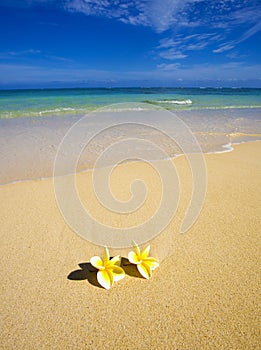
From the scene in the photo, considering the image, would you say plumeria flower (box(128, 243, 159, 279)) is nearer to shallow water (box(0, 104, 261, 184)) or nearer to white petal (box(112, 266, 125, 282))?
white petal (box(112, 266, 125, 282))

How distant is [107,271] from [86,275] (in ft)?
0.58

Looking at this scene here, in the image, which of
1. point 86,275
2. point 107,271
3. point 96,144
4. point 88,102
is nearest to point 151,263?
point 107,271

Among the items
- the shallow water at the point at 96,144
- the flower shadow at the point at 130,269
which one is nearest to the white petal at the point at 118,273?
the flower shadow at the point at 130,269

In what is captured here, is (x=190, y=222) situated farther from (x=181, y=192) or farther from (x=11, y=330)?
(x=11, y=330)

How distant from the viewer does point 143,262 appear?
4.97 ft

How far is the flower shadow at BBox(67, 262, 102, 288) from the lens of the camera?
1471 millimetres

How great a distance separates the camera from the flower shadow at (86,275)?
57.9 inches

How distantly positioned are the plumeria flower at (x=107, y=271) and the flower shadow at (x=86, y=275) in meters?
0.07

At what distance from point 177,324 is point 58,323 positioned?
2.02ft

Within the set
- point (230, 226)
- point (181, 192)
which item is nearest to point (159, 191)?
point (181, 192)

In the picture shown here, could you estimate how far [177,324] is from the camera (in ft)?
4.03

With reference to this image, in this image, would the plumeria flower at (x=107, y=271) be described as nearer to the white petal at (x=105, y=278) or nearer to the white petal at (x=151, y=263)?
the white petal at (x=105, y=278)

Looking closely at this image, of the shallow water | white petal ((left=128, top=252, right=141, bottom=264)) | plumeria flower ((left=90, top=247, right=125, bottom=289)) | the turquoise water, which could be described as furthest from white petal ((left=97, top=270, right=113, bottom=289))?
the turquoise water

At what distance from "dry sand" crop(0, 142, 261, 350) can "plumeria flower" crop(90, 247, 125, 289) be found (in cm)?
6
